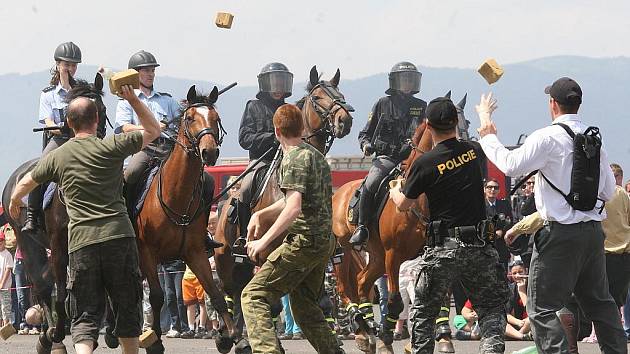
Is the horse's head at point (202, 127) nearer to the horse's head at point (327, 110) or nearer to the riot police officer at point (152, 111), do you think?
the riot police officer at point (152, 111)

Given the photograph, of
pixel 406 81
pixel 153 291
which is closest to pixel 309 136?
pixel 406 81

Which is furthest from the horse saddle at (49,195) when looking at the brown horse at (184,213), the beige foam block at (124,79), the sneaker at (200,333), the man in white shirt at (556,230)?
the sneaker at (200,333)

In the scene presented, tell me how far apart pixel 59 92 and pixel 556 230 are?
24.5ft

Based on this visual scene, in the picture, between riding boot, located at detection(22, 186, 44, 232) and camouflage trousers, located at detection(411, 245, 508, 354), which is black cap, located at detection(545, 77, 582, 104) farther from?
riding boot, located at detection(22, 186, 44, 232)

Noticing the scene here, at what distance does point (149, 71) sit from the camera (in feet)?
54.2

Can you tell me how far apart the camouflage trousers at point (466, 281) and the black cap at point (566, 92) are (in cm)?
128

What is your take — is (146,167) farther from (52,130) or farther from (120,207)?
(120,207)

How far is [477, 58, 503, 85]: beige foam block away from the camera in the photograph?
13281 mm

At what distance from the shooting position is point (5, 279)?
2475 cm

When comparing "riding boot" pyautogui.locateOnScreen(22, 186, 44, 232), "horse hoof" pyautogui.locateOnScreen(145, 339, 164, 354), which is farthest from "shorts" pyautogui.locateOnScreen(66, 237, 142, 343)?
"riding boot" pyautogui.locateOnScreen(22, 186, 44, 232)

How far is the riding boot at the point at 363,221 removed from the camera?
17.1 meters

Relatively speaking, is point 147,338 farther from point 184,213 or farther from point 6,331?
point 6,331

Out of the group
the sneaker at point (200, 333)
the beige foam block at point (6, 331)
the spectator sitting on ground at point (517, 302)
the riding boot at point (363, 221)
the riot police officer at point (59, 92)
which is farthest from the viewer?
the sneaker at point (200, 333)

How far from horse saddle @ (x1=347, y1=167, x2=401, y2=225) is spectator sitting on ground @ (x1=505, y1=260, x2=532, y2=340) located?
9.56ft
